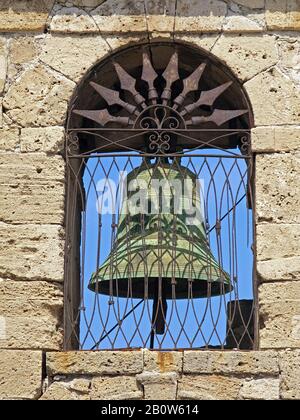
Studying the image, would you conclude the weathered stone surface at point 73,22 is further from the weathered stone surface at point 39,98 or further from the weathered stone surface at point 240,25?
the weathered stone surface at point 240,25

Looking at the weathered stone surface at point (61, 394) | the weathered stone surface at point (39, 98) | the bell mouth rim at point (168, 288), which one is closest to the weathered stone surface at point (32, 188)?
the weathered stone surface at point (39, 98)

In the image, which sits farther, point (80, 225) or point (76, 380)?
point (80, 225)

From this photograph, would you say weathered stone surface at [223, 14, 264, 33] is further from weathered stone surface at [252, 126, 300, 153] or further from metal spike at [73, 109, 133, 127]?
metal spike at [73, 109, 133, 127]

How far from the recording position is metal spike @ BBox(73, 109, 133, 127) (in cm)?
728

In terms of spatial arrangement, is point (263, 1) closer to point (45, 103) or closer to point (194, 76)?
point (194, 76)

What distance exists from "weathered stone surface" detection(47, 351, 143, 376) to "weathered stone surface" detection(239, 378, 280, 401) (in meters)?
0.52

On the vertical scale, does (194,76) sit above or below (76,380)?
above

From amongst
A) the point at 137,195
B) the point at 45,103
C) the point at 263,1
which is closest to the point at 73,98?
the point at 45,103

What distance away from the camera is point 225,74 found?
7.34 meters

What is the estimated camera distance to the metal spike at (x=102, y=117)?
23.9ft

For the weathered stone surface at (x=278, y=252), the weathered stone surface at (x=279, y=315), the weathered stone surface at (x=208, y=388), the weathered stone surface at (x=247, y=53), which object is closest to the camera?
the weathered stone surface at (x=208, y=388)

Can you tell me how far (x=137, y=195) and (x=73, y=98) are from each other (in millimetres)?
613

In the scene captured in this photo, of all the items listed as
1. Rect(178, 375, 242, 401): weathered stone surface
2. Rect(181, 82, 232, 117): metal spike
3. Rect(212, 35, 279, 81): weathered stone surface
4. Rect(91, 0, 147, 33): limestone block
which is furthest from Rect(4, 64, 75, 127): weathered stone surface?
Rect(178, 375, 242, 401): weathered stone surface

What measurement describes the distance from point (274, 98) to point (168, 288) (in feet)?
3.74
